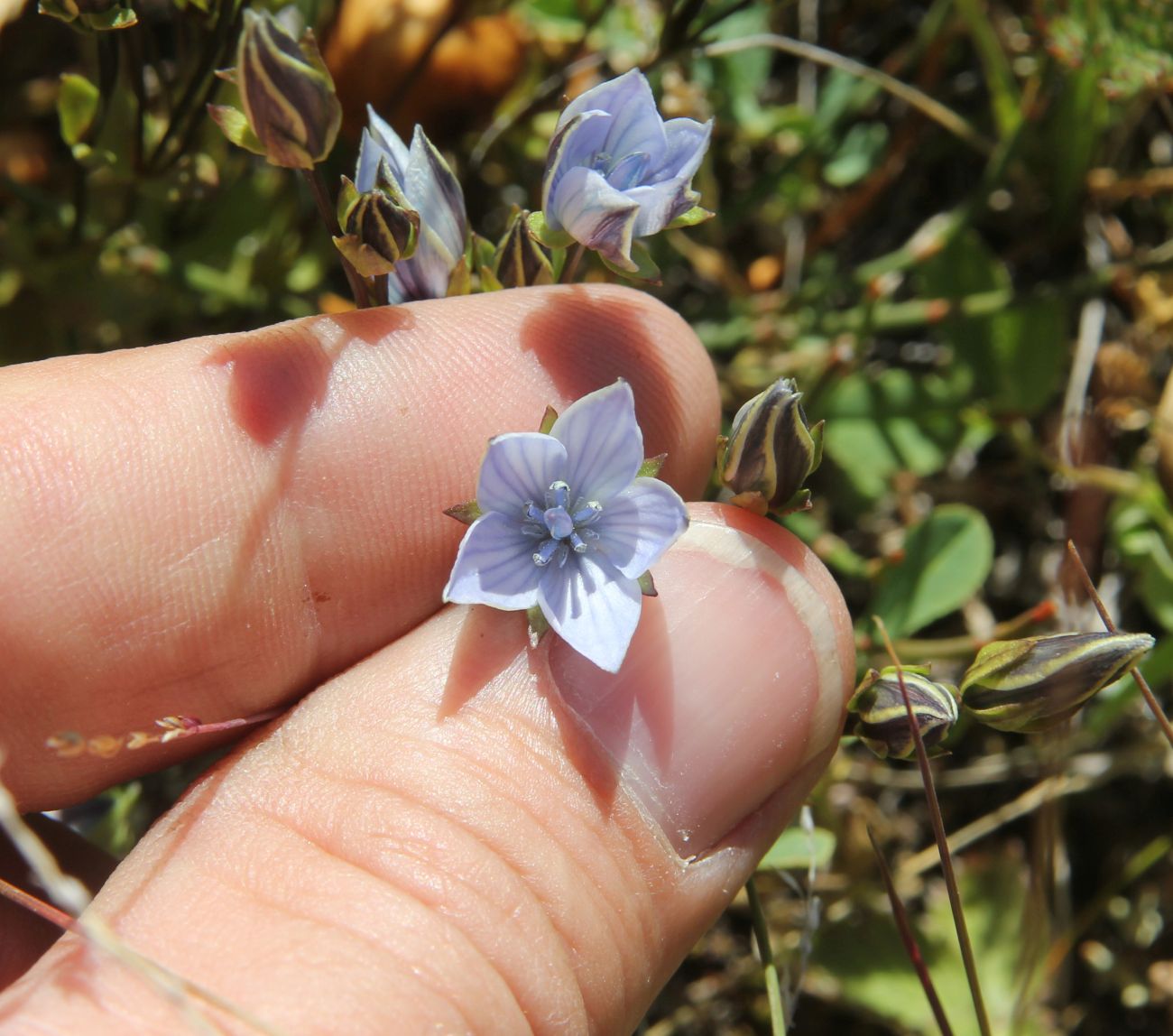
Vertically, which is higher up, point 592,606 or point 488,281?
point 488,281

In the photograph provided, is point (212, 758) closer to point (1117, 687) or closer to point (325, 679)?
point (325, 679)

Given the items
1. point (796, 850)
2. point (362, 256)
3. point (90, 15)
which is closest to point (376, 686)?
point (362, 256)

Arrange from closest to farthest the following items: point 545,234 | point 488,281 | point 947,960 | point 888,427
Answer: point 545,234, point 488,281, point 947,960, point 888,427

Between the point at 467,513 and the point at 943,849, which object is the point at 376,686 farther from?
the point at 943,849

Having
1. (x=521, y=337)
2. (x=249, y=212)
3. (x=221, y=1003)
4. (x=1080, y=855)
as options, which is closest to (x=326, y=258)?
(x=249, y=212)

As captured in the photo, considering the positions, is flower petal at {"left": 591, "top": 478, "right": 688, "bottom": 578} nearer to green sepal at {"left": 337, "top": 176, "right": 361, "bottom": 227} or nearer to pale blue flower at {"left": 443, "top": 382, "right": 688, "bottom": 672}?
pale blue flower at {"left": 443, "top": 382, "right": 688, "bottom": 672}

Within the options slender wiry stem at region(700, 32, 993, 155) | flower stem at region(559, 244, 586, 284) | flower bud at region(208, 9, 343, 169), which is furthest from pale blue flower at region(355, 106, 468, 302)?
slender wiry stem at region(700, 32, 993, 155)

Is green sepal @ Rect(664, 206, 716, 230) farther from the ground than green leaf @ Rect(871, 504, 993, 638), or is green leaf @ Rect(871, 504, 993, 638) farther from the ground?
green sepal @ Rect(664, 206, 716, 230)
